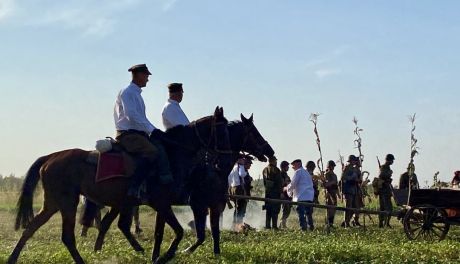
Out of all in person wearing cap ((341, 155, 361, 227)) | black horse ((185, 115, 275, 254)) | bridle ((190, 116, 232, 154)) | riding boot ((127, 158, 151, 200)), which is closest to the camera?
riding boot ((127, 158, 151, 200))

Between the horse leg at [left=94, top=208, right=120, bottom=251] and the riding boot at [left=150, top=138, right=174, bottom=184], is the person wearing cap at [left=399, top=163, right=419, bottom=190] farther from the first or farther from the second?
the riding boot at [left=150, top=138, right=174, bottom=184]

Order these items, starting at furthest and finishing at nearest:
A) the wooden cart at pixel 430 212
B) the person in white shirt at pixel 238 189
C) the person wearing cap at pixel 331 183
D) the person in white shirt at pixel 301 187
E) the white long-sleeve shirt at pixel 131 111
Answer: the person wearing cap at pixel 331 183, the person in white shirt at pixel 238 189, the person in white shirt at pixel 301 187, the wooden cart at pixel 430 212, the white long-sleeve shirt at pixel 131 111

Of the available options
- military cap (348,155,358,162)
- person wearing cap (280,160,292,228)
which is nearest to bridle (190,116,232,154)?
person wearing cap (280,160,292,228)

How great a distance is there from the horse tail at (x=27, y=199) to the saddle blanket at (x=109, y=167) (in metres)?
1.19

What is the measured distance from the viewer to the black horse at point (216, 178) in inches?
500

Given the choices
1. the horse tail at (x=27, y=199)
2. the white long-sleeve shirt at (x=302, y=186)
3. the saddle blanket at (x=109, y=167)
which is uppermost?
the white long-sleeve shirt at (x=302, y=186)

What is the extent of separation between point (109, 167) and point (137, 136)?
0.62 metres

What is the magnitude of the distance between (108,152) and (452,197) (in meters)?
8.39

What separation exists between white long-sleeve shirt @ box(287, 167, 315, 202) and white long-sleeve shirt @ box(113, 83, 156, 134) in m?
9.79

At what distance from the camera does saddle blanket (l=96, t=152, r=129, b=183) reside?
38.4ft

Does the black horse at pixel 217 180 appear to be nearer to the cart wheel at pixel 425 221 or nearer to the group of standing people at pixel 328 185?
the cart wheel at pixel 425 221

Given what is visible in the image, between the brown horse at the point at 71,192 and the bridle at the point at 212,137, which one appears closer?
the brown horse at the point at 71,192

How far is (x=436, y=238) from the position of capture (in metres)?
17.2

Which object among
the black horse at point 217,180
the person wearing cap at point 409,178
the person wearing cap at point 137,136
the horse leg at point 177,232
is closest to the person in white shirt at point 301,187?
the person wearing cap at point 409,178
